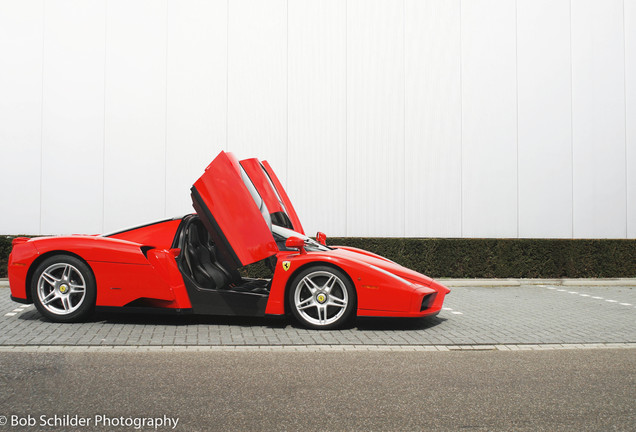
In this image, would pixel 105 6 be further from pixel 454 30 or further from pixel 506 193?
pixel 506 193

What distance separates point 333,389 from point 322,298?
2334mm

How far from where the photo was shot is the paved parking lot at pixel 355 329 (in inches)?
245

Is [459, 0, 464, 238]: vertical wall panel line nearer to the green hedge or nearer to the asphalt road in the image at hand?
the green hedge

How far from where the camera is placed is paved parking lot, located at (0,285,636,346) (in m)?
6.22

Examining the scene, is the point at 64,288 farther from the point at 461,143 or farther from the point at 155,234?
the point at 461,143

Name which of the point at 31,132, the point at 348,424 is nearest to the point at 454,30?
the point at 31,132

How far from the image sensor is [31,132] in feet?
43.8

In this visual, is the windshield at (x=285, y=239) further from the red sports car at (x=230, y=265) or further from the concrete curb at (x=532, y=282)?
the concrete curb at (x=532, y=282)

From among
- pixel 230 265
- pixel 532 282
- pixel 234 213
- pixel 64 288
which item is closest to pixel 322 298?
pixel 230 265

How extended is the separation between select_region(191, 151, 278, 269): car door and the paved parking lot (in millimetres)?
899

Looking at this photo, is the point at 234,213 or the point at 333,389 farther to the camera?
the point at 234,213

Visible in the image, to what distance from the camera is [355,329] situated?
6945 millimetres

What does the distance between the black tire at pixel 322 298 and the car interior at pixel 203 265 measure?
428mm

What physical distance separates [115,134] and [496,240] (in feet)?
27.4
